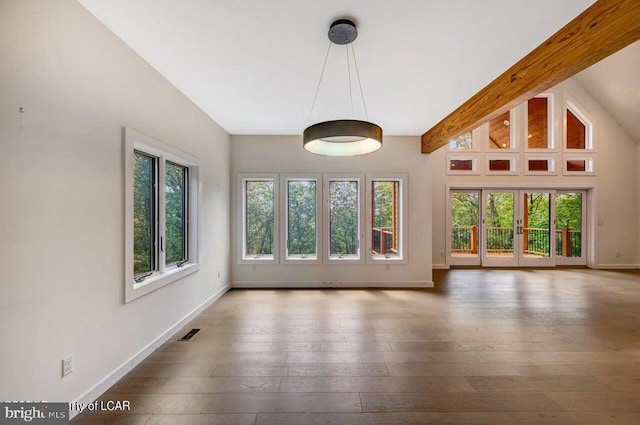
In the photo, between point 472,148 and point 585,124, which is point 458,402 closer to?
point 472,148

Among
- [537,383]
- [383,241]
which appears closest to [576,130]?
[383,241]

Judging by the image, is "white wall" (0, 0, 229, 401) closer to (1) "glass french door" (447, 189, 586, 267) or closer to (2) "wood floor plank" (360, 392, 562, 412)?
(2) "wood floor plank" (360, 392, 562, 412)

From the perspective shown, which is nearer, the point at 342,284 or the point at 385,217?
the point at 342,284

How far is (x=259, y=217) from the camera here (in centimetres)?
543

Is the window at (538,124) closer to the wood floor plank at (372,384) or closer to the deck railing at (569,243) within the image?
the deck railing at (569,243)

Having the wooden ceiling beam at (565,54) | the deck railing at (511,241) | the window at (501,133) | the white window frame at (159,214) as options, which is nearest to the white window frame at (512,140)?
the window at (501,133)

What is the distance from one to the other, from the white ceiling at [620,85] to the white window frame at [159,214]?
8452 millimetres

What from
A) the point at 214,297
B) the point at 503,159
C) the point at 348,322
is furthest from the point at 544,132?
the point at 214,297

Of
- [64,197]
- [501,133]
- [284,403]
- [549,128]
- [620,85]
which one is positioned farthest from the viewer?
[501,133]

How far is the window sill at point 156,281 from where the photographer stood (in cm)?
253

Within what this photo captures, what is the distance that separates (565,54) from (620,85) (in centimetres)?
645

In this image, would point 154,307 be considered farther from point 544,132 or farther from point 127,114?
point 544,132

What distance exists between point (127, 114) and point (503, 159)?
8076 mm

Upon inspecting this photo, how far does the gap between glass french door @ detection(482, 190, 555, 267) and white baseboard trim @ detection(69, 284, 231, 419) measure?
7099mm
